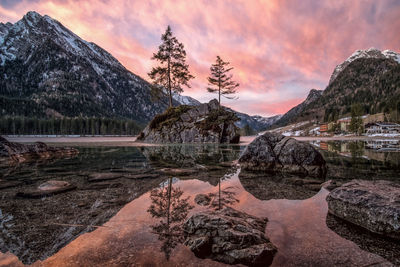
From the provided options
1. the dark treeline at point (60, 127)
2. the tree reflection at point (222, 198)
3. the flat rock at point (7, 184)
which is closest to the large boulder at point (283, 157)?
the tree reflection at point (222, 198)

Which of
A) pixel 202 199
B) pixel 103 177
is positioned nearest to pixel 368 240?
pixel 202 199

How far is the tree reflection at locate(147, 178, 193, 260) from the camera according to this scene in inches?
131

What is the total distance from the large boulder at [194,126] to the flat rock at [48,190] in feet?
85.5

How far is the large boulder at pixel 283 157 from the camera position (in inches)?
368

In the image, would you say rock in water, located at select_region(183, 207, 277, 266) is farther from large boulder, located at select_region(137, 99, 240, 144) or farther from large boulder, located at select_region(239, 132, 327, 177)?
large boulder, located at select_region(137, 99, 240, 144)

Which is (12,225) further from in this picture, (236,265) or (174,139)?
(174,139)

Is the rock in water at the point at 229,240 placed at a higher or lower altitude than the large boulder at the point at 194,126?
lower

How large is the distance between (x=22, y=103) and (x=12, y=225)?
249 meters

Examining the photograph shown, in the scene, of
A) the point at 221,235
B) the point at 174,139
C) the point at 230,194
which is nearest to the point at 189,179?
the point at 230,194

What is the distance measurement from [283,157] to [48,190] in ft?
32.0

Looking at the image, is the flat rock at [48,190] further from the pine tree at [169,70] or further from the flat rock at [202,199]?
the pine tree at [169,70]

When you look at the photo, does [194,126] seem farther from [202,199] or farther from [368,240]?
[368,240]

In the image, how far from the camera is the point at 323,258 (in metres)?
2.84

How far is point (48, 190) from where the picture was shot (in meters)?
6.23
